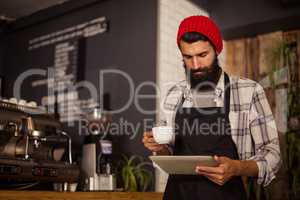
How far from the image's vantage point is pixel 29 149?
239 centimetres

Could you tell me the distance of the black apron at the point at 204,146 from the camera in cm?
171

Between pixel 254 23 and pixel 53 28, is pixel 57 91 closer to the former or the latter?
pixel 53 28

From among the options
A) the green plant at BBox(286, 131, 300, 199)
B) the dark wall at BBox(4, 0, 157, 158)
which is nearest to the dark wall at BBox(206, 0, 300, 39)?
the dark wall at BBox(4, 0, 157, 158)

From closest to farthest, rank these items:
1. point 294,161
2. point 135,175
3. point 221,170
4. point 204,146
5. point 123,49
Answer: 1. point 221,170
2. point 204,146
3. point 294,161
4. point 135,175
5. point 123,49

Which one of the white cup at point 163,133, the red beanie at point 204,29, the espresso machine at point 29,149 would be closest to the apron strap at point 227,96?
the red beanie at point 204,29

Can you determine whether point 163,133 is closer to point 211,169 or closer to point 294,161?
point 211,169

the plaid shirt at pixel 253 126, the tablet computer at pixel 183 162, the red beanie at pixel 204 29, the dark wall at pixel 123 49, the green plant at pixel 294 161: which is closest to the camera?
the tablet computer at pixel 183 162

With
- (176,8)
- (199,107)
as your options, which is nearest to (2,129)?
(199,107)

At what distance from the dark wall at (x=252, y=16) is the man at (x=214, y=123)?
1.11 m

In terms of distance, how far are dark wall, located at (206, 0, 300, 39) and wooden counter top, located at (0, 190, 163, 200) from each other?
3.99 ft

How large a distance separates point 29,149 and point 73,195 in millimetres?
354

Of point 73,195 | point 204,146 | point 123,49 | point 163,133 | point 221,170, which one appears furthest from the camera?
point 123,49

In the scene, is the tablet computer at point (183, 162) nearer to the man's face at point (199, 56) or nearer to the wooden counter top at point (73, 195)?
the man's face at point (199, 56)

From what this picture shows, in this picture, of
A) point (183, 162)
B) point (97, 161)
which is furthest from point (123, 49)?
point (183, 162)
